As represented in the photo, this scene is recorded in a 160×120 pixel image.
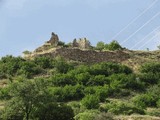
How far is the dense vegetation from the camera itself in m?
→ 48.8

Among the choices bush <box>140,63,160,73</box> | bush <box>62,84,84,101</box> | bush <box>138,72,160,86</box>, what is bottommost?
bush <box>62,84,84,101</box>

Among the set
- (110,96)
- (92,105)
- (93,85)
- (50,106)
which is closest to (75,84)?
(93,85)

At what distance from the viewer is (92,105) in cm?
5884

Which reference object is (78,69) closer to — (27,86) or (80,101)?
(80,101)

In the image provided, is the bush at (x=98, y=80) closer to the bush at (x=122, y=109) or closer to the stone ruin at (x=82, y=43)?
the stone ruin at (x=82, y=43)

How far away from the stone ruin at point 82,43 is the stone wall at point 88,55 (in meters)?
4.96

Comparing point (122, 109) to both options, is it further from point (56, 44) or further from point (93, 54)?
point (56, 44)

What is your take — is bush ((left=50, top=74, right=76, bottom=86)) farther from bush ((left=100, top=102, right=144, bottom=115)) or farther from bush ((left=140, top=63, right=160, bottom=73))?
bush ((left=100, top=102, right=144, bottom=115))

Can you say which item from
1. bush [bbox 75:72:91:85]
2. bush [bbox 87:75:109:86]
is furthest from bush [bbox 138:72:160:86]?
bush [bbox 75:72:91:85]

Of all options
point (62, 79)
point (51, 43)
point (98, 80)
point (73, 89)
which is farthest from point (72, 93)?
point (51, 43)

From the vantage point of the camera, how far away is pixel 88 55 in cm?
7938

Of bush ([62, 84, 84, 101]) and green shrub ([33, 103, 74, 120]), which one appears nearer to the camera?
green shrub ([33, 103, 74, 120])

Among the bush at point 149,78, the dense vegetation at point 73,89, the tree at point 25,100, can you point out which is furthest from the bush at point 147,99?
the tree at point 25,100

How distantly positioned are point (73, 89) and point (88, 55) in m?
12.9
